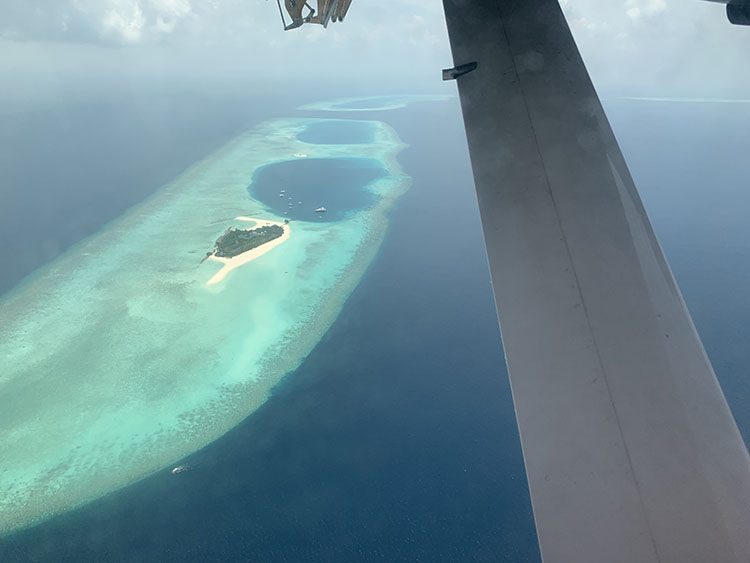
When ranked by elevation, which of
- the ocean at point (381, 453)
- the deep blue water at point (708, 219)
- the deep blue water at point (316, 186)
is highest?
the deep blue water at point (316, 186)

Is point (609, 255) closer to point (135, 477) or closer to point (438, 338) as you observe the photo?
point (135, 477)

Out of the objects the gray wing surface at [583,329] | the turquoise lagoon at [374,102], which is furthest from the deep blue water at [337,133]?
the gray wing surface at [583,329]

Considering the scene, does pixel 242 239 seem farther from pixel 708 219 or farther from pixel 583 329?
pixel 708 219

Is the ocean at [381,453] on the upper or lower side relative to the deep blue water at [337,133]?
lower

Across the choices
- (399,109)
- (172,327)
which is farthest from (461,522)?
(399,109)

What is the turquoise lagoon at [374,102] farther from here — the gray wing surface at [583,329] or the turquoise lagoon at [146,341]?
the gray wing surface at [583,329]

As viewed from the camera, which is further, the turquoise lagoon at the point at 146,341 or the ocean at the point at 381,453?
the turquoise lagoon at the point at 146,341

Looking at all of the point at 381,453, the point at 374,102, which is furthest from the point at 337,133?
the point at 381,453
